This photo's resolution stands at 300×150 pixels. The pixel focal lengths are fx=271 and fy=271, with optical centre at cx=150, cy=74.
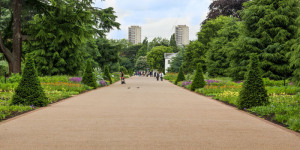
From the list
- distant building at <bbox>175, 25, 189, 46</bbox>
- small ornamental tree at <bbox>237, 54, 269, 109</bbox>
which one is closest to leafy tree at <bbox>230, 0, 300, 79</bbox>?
small ornamental tree at <bbox>237, 54, 269, 109</bbox>

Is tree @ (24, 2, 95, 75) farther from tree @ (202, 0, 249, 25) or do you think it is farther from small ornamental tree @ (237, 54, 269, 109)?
tree @ (202, 0, 249, 25)

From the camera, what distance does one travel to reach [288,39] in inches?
936

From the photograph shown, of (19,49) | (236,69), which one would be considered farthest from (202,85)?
(19,49)

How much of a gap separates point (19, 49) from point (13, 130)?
16.1 m

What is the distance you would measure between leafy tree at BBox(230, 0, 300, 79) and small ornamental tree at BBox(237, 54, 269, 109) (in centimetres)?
1413

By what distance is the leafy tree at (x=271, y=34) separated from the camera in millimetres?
22625

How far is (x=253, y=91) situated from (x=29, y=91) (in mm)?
7998

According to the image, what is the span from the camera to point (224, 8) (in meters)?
41.5

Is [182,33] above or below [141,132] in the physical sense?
above

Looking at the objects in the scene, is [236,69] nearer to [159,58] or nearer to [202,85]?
[202,85]

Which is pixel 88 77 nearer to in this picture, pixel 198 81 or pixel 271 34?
pixel 198 81

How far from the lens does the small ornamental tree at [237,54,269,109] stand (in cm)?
948

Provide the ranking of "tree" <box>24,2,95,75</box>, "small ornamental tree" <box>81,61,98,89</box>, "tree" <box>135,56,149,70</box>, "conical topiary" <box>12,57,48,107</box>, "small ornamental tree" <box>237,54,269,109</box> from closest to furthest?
"small ornamental tree" <box>237,54,269,109</box>
"conical topiary" <box>12,57,48,107</box>
"tree" <box>24,2,95,75</box>
"small ornamental tree" <box>81,61,98,89</box>
"tree" <box>135,56,149,70</box>

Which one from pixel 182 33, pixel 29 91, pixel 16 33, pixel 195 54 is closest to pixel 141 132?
pixel 29 91
